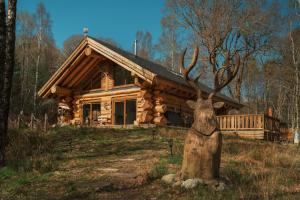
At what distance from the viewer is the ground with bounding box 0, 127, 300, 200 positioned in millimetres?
6418

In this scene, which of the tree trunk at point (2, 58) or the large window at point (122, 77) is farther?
the large window at point (122, 77)

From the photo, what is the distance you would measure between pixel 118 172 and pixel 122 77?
590 inches

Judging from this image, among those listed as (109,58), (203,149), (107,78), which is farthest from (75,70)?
(203,149)

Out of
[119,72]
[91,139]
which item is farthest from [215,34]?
[91,139]

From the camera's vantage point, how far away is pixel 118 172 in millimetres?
8148

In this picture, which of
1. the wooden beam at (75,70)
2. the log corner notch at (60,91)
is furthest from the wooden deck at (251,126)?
the log corner notch at (60,91)

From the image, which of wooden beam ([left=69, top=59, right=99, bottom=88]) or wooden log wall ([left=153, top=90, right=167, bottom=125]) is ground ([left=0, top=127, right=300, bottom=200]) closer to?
wooden log wall ([left=153, top=90, right=167, bottom=125])

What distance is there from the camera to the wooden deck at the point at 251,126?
67.7 feet

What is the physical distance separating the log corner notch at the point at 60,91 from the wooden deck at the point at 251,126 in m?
9.91

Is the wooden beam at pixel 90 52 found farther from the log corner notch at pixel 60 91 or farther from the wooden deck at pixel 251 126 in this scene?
the wooden deck at pixel 251 126

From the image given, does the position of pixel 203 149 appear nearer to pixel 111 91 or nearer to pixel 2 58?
pixel 2 58

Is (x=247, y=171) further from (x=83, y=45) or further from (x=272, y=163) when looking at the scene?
(x=83, y=45)

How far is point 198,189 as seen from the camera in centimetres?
653

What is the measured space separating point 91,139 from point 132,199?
29.7ft
